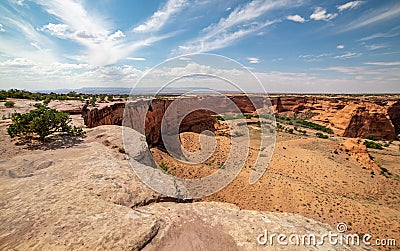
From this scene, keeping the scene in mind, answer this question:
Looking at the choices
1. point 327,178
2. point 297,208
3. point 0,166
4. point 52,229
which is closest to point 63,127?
point 0,166

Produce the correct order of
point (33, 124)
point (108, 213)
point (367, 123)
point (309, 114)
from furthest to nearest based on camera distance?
point (309, 114), point (367, 123), point (33, 124), point (108, 213)

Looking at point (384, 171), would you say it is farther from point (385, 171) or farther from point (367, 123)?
point (367, 123)

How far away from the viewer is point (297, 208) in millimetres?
9242

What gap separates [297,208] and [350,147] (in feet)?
37.2

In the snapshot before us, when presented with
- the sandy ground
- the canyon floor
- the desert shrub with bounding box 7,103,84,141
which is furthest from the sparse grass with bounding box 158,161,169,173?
the desert shrub with bounding box 7,103,84,141

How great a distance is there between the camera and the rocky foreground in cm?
263

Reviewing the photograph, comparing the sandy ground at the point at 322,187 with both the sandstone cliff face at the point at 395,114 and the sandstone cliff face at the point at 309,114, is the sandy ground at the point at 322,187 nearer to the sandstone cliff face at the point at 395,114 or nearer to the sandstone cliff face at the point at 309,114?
the sandstone cliff face at the point at 309,114

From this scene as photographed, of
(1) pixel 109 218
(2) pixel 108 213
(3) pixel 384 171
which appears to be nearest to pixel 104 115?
(2) pixel 108 213

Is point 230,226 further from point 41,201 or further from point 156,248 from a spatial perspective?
point 41,201

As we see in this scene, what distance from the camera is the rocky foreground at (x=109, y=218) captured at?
263 cm

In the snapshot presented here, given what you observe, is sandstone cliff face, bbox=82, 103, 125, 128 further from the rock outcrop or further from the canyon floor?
the rock outcrop

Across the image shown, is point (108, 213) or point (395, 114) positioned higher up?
point (108, 213)

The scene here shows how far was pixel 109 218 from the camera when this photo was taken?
118 inches

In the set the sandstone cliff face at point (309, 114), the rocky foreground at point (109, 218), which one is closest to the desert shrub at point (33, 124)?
the rocky foreground at point (109, 218)
